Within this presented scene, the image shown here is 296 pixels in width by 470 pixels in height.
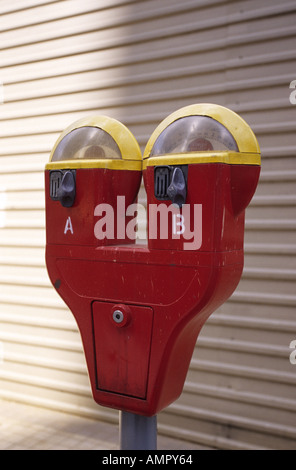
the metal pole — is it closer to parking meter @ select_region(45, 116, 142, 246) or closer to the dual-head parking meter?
the dual-head parking meter

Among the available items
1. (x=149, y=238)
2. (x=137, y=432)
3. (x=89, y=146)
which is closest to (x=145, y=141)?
(x=89, y=146)

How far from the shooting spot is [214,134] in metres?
1.90

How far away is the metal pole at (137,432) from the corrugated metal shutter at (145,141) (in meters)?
1.43

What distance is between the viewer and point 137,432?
2154 millimetres

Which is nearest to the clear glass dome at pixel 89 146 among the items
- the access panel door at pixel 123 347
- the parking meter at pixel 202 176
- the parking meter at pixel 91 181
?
the parking meter at pixel 91 181

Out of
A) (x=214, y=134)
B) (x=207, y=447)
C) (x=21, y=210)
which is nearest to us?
(x=214, y=134)

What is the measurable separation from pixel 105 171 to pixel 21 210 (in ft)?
8.16

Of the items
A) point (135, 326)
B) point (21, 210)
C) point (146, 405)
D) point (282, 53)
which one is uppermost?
→ point (282, 53)

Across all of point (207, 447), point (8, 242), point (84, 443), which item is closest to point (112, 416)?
point (84, 443)

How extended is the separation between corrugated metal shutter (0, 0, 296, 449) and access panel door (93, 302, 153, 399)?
1.55 metres

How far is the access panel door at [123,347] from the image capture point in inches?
80.5

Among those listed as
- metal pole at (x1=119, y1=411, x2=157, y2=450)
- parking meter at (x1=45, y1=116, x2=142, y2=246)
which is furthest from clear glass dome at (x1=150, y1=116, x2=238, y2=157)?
metal pole at (x1=119, y1=411, x2=157, y2=450)

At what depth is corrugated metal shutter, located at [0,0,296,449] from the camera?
336cm

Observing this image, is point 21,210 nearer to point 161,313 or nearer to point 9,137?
point 9,137
